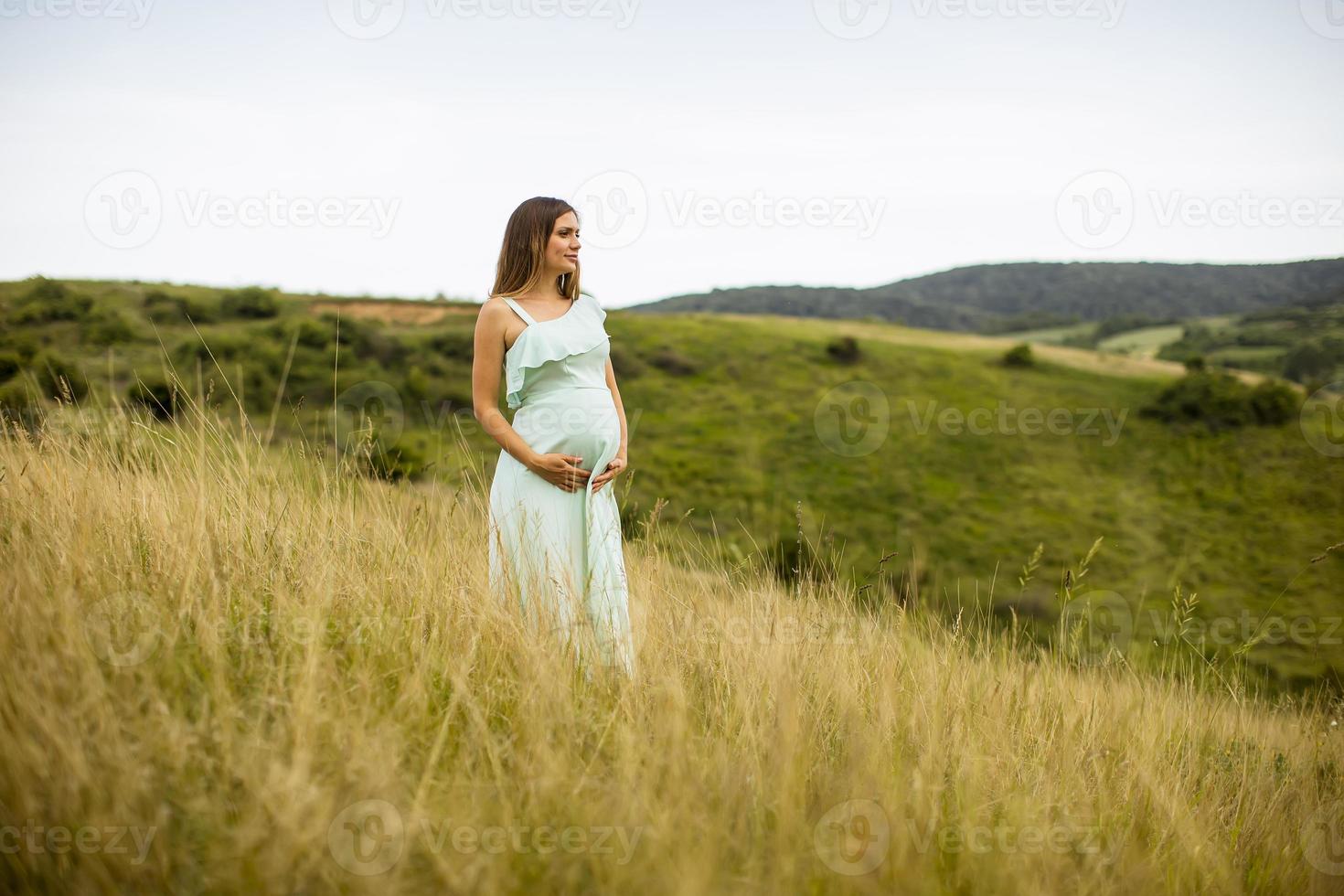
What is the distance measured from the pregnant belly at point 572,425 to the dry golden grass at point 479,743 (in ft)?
1.92

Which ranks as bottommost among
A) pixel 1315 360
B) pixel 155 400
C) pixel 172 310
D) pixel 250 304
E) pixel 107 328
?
pixel 155 400

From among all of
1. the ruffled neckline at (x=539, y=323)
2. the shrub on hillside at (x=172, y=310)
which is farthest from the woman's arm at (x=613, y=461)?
the shrub on hillside at (x=172, y=310)

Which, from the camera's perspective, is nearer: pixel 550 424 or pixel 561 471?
pixel 561 471

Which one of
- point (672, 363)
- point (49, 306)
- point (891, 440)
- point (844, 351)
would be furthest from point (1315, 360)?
point (49, 306)

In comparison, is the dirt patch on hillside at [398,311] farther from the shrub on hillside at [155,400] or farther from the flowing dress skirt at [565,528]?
the flowing dress skirt at [565,528]

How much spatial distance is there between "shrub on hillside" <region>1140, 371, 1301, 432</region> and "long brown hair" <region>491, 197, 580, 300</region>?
56372 millimetres

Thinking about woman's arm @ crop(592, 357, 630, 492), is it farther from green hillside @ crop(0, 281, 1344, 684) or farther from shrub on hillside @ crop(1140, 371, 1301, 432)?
shrub on hillside @ crop(1140, 371, 1301, 432)

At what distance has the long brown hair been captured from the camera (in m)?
3.29

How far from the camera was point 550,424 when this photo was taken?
3.21m

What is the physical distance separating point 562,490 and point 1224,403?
5766 centimetres

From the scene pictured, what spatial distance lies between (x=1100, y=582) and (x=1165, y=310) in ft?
353

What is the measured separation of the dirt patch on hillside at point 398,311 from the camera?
5478cm

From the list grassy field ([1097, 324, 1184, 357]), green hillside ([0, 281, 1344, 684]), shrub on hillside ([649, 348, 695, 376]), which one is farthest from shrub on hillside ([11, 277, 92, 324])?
grassy field ([1097, 324, 1184, 357])

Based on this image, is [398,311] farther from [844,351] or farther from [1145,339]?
[1145,339]
